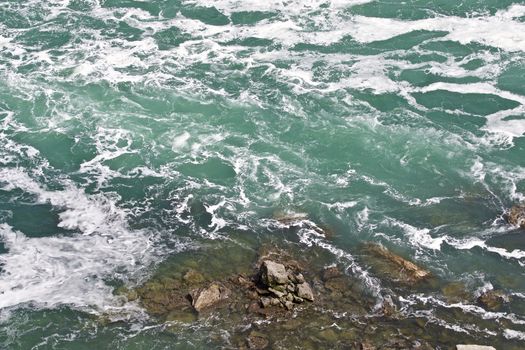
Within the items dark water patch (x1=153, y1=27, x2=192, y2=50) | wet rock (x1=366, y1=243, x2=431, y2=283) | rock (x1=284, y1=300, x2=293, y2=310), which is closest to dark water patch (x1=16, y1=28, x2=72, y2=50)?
dark water patch (x1=153, y1=27, x2=192, y2=50)

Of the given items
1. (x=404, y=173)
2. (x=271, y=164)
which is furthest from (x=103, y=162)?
(x=404, y=173)

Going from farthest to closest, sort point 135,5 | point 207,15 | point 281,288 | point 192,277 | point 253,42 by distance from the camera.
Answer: point 135,5 → point 207,15 → point 253,42 → point 192,277 → point 281,288

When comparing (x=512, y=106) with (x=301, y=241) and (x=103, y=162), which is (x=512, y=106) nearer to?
(x=301, y=241)

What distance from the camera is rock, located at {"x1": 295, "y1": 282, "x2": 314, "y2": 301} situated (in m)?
34.8

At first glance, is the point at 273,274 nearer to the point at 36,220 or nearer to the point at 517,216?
the point at 36,220

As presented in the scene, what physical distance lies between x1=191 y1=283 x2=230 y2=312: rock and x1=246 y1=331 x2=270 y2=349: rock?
3.57 metres

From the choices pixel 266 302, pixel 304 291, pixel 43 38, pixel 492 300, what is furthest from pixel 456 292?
pixel 43 38

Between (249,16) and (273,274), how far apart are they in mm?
43900

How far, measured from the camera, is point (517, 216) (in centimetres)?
4091

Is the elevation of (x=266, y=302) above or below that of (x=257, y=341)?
above

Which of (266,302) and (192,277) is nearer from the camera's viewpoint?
(266,302)

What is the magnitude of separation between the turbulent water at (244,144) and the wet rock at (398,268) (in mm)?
1101

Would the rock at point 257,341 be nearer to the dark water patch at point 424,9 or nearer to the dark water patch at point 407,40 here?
the dark water patch at point 407,40

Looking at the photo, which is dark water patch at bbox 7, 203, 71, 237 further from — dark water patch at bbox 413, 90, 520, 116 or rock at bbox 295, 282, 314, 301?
dark water patch at bbox 413, 90, 520, 116
